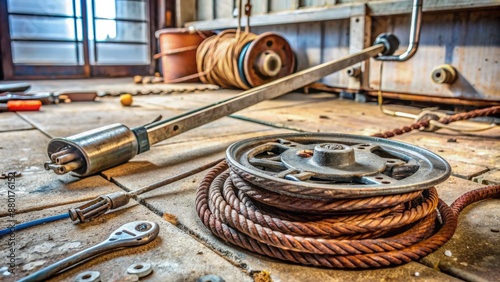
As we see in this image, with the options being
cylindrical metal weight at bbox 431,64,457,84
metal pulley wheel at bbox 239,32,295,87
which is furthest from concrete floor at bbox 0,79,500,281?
metal pulley wheel at bbox 239,32,295,87

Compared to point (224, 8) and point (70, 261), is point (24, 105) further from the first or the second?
point (224, 8)

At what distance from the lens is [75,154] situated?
1.52m

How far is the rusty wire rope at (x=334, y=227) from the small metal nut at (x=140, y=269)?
21 centimetres

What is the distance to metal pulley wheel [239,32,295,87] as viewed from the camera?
14.6 ft

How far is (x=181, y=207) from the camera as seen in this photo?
50.7 inches

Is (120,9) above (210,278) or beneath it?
above

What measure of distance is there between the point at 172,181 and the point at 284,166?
465mm

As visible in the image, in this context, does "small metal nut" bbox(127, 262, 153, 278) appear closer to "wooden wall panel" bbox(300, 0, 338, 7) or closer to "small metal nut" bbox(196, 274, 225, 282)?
"small metal nut" bbox(196, 274, 225, 282)

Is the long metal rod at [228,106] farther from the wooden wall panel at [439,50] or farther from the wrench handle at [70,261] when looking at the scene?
the wooden wall panel at [439,50]

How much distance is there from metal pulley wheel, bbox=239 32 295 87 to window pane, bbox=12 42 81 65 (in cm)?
385

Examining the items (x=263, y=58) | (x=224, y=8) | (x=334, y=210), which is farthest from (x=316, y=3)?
(x=334, y=210)

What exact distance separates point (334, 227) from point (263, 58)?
145 inches

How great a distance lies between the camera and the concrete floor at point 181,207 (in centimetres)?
91

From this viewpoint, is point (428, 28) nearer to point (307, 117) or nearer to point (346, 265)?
point (307, 117)
